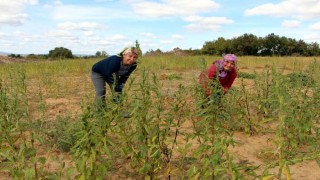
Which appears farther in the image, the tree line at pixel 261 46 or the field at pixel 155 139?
the tree line at pixel 261 46

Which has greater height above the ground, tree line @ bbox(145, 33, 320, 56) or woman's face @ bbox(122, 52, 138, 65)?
tree line @ bbox(145, 33, 320, 56)

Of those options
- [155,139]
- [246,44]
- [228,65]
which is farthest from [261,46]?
[155,139]

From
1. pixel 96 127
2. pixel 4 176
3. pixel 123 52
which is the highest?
pixel 123 52

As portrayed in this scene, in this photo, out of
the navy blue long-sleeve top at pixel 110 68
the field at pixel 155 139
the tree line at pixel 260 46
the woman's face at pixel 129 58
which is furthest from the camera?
the tree line at pixel 260 46

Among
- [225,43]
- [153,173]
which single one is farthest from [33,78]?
[225,43]

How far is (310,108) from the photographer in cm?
411

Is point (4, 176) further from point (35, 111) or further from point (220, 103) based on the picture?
point (35, 111)

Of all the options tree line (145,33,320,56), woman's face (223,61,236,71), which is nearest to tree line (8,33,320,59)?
tree line (145,33,320,56)

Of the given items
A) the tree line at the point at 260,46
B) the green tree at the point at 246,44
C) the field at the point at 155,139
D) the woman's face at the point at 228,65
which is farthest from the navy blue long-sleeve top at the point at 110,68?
the green tree at the point at 246,44

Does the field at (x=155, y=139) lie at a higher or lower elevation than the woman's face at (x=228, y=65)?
lower

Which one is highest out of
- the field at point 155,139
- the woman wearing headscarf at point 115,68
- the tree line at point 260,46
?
the tree line at point 260,46

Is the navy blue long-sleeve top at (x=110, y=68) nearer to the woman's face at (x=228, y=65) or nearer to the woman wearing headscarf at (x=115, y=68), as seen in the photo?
the woman wearing headscarf at (x=115, y=68)

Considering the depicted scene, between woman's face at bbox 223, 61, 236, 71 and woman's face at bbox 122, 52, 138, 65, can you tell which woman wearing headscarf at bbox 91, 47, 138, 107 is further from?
woman's face at bbox 223, 61, 236, 71

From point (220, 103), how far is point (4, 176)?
212cm
